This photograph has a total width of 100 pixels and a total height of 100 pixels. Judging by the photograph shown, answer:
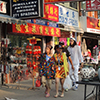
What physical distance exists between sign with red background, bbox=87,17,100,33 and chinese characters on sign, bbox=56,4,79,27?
1.71 metres

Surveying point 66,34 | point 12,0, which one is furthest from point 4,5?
point 66,34

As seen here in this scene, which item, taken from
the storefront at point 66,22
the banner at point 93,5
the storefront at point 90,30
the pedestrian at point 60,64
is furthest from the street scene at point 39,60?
the storefront at point 90,30

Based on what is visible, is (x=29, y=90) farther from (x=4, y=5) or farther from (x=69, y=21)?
(x=69, y=21)

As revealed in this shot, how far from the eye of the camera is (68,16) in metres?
16.2

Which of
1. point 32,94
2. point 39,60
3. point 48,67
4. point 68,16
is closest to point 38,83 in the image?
point 32,94

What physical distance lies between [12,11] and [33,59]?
221cm

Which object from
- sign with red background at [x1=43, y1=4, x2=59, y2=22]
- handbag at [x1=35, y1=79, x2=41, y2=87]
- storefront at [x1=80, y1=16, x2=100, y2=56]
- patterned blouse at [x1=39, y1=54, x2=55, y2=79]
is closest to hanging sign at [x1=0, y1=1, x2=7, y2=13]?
sign with red background at [x1=43, y1=4, x2=59, y2=22]

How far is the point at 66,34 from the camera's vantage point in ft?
51.2

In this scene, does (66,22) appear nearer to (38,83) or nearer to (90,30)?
(90,30)

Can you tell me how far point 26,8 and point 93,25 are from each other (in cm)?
1152

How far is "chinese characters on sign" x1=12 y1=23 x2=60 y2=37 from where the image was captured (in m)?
10.5

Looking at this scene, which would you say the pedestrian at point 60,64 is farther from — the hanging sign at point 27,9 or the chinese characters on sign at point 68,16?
the chinese characters on sign at point 68,16

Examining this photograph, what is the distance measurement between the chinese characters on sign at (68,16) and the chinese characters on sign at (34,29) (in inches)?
83.3

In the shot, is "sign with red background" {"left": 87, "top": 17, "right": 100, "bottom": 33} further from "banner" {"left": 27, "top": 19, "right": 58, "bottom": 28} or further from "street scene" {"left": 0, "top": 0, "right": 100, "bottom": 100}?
"banner" {"left": 27, "top": 19, "right": 58, "bottom": 28}
